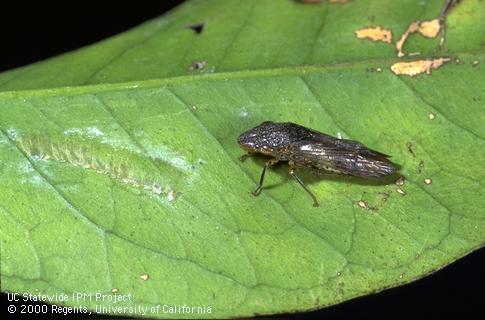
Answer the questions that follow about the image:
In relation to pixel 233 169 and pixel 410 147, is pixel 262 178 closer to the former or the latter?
pixel 233 169

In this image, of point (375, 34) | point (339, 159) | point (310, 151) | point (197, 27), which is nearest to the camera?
point (339, 159)

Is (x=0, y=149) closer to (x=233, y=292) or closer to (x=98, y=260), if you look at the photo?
(x=98, y=260)

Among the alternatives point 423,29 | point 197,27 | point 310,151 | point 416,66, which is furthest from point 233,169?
point 423,29

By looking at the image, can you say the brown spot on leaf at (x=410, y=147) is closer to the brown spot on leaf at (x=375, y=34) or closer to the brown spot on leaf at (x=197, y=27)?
the brown spot on leaf at (x=375, y=34)

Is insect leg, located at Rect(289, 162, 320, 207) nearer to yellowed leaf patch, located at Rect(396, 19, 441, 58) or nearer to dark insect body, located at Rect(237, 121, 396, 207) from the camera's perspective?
dark insect body, located at Rect(237, 121, 396, 207)

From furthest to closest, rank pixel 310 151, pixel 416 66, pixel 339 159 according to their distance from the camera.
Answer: pixel 310 151 → pixel 416 66 → pixel 339 159

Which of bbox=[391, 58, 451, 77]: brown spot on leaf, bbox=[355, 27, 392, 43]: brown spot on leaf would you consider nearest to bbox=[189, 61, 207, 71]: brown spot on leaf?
bbox=[355, 27, 392, 43]: brown spot on leaf

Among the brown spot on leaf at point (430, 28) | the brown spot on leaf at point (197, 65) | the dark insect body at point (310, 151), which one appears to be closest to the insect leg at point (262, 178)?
the dark insect body at point (310, 151)
